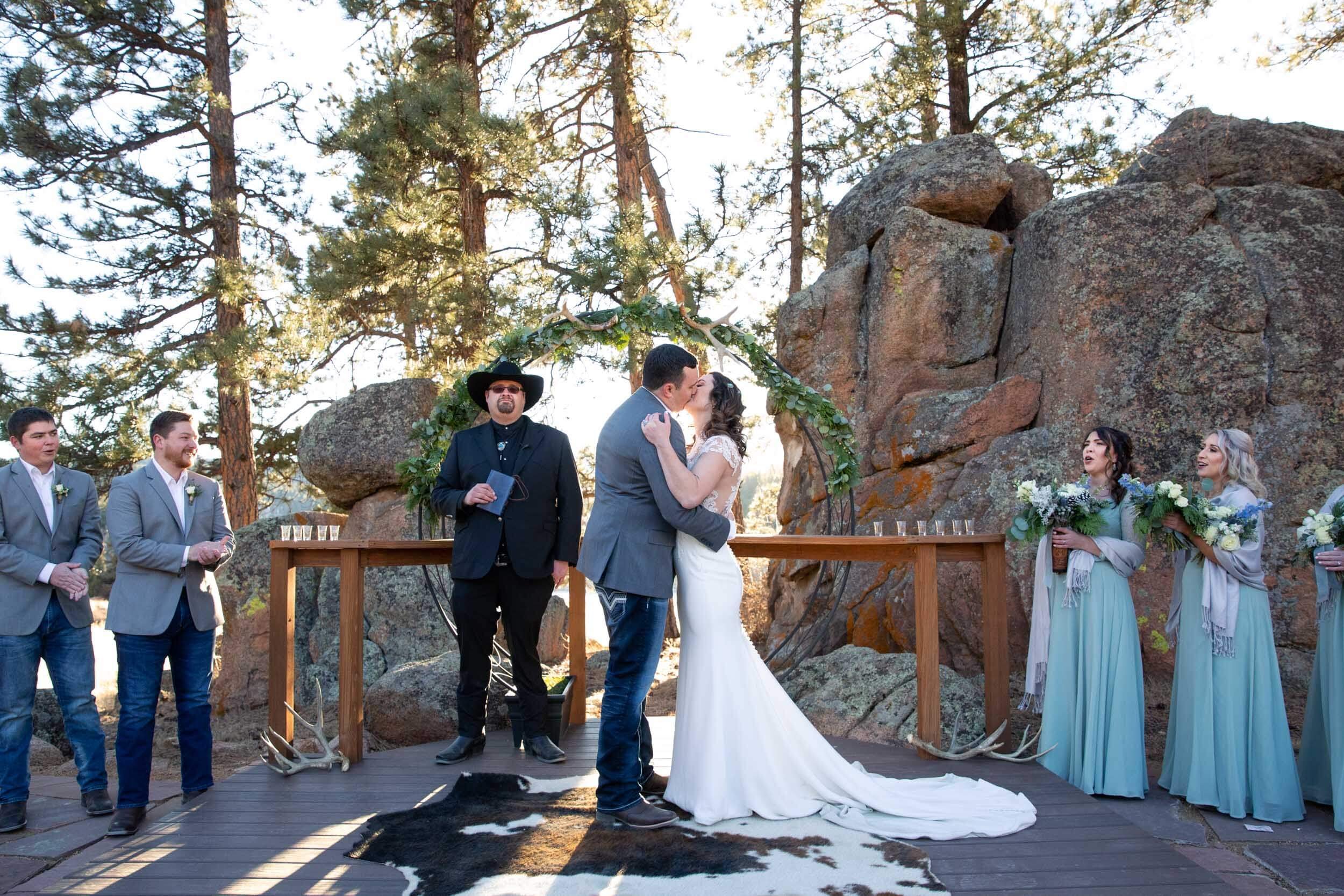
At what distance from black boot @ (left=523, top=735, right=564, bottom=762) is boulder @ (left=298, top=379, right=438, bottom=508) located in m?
5.59

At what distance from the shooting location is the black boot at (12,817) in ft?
15.2

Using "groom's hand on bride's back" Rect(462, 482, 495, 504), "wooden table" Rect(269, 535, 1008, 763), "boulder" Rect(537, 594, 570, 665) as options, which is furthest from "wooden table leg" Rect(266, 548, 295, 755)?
"boulder" Rect(537, 594, 570, 665)

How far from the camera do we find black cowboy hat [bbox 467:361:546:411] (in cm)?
559

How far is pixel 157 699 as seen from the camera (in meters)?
4.70

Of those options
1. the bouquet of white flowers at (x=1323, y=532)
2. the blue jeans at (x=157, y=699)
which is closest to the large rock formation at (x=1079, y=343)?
the bouquet of white flowers at (x=1323, y=532)

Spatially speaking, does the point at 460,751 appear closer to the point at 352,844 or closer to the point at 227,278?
the point at 352,844

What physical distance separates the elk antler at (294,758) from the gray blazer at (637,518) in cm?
197

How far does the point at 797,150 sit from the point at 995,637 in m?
8.88

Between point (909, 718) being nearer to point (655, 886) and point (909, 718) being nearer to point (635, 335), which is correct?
point (655, 886)

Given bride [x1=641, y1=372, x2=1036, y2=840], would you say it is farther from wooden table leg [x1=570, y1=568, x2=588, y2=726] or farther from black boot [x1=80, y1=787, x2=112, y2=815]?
black boot [x1=80, y1=787, x2=112, y2=815]

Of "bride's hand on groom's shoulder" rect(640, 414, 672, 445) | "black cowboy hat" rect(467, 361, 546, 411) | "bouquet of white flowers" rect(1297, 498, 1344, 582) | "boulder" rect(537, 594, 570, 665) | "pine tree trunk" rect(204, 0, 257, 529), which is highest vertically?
"pine tree trunk" rect(204, 0, 257, 529)

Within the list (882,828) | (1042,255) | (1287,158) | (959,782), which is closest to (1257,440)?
(1042,255)

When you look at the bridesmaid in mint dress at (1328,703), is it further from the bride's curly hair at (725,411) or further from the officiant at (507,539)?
the officiant at (507,539)

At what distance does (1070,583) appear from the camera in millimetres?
5242
